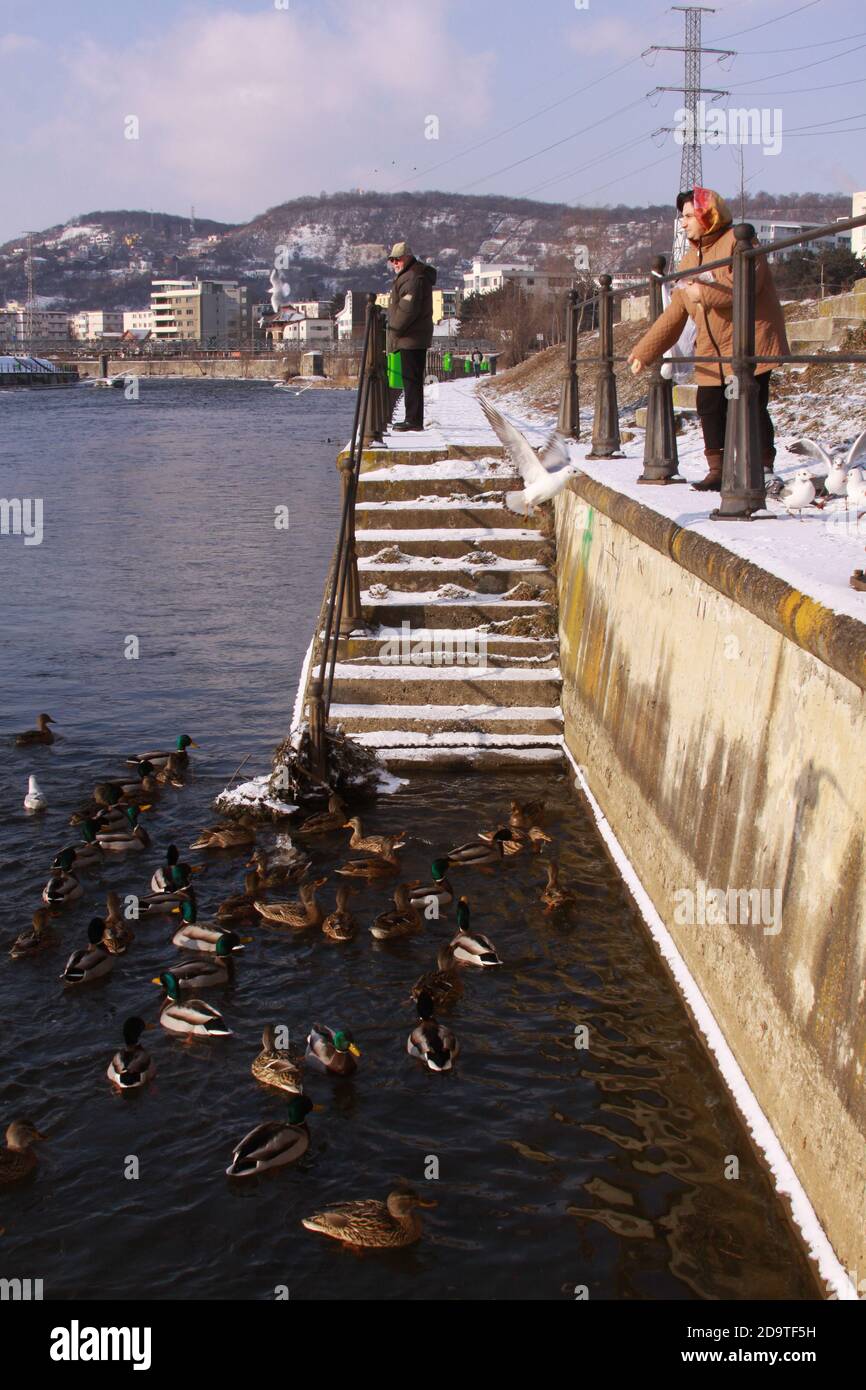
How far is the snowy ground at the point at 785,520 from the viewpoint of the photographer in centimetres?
614

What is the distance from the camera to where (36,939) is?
884cm

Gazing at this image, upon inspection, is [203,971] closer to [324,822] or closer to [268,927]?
[268,927]

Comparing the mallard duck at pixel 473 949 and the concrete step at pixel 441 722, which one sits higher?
the concrete step at pixel 441 722

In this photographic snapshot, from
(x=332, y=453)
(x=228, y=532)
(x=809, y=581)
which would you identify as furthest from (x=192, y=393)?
(x=809, y=581)

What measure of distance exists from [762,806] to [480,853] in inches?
154

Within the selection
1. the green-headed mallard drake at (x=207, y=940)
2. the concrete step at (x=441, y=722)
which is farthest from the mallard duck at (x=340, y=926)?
the concrete step at (x=441, y=722)

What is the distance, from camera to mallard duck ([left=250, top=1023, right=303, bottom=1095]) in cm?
703

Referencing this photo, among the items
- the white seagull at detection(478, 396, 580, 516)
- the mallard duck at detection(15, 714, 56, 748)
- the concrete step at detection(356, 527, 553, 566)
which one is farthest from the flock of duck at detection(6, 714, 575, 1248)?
the concrete step at detection(356, 527, 553, 566)

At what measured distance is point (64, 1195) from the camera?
6.29 m

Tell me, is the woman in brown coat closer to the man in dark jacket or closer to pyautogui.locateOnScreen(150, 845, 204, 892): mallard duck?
pyautogui.locateOnScreen(150, 845, 204, 892): mallard duck

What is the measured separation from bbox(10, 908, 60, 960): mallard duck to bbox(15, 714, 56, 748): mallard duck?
463 centimetres

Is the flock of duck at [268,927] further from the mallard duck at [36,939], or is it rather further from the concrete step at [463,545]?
the concrete step at [463,545]

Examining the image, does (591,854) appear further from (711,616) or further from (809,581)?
(809,581)
